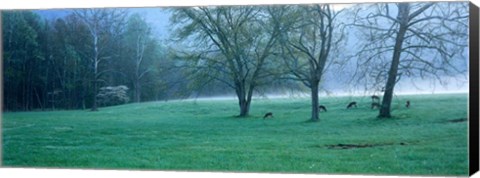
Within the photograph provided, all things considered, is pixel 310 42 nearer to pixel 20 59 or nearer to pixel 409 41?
pixel 409 41

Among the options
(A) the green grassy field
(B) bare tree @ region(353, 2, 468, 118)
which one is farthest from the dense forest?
(A) the green grassy field

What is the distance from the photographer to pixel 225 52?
41.2 ft

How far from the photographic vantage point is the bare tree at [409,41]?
11.3 meters

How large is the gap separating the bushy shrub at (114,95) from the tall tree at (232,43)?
1216 mm

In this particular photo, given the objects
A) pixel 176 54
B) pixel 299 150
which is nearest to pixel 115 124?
pixel 176 54

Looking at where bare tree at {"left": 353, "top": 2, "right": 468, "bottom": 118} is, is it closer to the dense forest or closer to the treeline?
the dense forest

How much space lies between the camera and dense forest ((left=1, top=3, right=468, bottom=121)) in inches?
460

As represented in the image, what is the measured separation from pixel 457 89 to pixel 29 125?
21.7ft

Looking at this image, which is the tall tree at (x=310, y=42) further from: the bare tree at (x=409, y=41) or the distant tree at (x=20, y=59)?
the distant tree at (x=20, y=59)

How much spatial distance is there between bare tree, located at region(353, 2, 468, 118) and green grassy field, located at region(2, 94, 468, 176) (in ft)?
1.14

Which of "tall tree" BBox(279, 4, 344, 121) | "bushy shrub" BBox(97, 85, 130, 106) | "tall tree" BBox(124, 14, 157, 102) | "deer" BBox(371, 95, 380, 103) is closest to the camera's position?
"deer" BBox(371, 95, 380, 103)

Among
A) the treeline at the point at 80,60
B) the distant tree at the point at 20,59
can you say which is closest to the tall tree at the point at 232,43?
the treeline at the point at 80,60

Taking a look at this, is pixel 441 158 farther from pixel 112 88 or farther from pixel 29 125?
pixel 29 125

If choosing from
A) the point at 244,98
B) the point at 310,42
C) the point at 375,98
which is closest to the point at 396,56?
the point at 375,98
